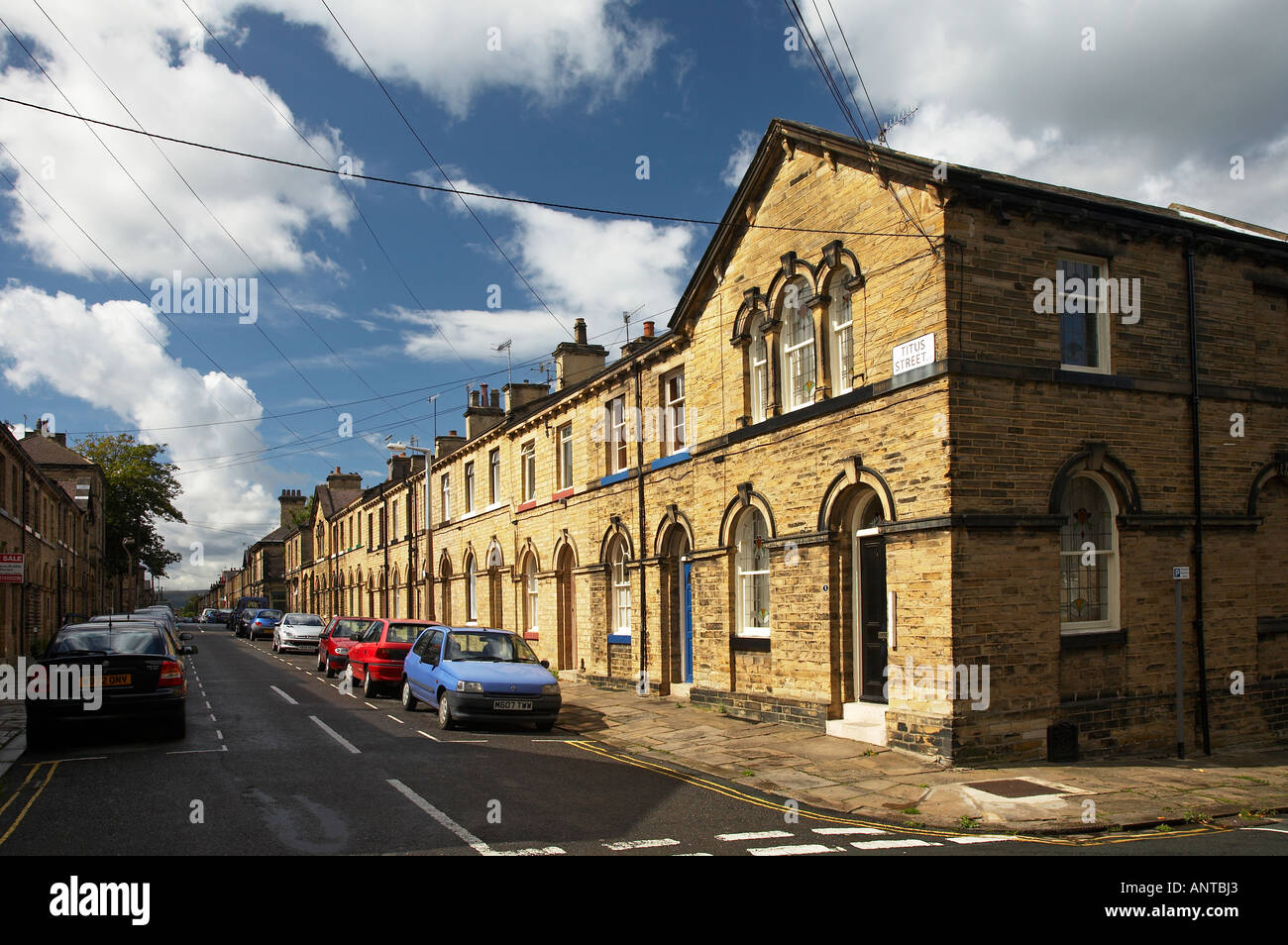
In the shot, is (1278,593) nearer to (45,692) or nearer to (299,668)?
(45,692)

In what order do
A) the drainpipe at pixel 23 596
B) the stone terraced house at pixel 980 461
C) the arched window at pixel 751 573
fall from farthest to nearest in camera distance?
the drainpipe at pixel 23 596 → the arched window at pixel 751 573 → the stone terraced house at pixel 980 461

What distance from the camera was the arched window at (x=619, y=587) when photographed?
21734mm

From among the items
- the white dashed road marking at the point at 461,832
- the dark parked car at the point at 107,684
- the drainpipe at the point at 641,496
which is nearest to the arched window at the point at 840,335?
the drainpipe at the point at 641,496

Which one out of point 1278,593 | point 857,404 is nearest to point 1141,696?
point 1278,593

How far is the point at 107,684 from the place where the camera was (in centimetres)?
1243

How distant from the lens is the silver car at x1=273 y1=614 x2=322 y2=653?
3666 cm

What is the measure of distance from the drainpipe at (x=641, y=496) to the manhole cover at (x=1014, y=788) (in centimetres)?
1007

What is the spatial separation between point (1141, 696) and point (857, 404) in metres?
5.47

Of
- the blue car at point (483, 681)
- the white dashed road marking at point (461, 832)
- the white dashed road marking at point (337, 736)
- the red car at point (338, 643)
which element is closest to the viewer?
the white dashed road marking at point (461, 832)

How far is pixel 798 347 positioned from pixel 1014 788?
7.63 metres

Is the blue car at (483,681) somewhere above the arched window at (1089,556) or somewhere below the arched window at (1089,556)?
below

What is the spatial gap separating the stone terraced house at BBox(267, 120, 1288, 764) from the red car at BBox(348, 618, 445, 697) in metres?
6.49

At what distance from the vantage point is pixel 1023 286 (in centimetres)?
1262

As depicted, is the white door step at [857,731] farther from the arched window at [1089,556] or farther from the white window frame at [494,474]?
the white window frame at [494,474]
